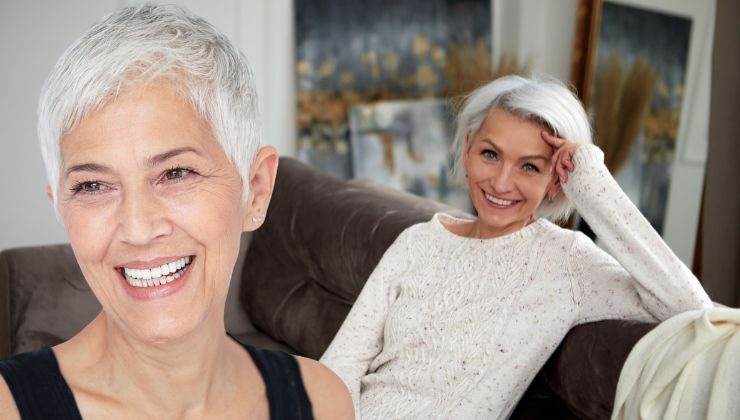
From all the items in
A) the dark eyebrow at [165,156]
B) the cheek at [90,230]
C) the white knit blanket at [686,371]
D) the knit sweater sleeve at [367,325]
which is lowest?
the knit sweater sleeve at [367,325]

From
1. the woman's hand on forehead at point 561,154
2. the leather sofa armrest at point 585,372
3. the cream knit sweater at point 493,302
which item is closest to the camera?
the leather sofa armrest at point 585,372

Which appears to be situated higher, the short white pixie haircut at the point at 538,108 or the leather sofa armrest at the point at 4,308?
the short white pixie haircut at the point at 538,108

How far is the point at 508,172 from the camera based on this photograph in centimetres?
223

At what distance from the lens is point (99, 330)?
1.11 meters

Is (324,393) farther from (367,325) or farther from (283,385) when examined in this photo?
(367,325)

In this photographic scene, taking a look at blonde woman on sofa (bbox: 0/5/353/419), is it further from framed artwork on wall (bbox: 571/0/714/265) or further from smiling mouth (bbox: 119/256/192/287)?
framed artwork on wall (bbox: 571/0/714/265)

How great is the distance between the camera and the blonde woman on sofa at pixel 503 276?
2062mm

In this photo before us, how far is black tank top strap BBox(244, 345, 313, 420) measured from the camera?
1199 mm

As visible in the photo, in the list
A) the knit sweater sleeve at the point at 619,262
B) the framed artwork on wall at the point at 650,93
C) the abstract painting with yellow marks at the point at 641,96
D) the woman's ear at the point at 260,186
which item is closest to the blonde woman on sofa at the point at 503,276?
the knit sweater sleeve at the point at 619,262

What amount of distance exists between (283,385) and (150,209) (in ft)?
1.11

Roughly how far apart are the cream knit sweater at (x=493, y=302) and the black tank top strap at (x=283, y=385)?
38.1 inches

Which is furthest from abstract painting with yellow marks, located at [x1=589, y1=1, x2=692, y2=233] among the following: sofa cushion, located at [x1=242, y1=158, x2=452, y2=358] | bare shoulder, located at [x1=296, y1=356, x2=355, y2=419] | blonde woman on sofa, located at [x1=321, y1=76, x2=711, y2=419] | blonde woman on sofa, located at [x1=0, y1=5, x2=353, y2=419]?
blonde woman on sofa, located at [x1=0, y1=5, x2=353, y2=419]

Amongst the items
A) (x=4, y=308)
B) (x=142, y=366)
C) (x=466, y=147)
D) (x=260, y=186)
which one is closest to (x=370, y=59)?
(x=4, y=308)

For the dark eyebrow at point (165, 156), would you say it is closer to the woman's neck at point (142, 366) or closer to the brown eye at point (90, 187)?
the brown eye at point (90, 187)
